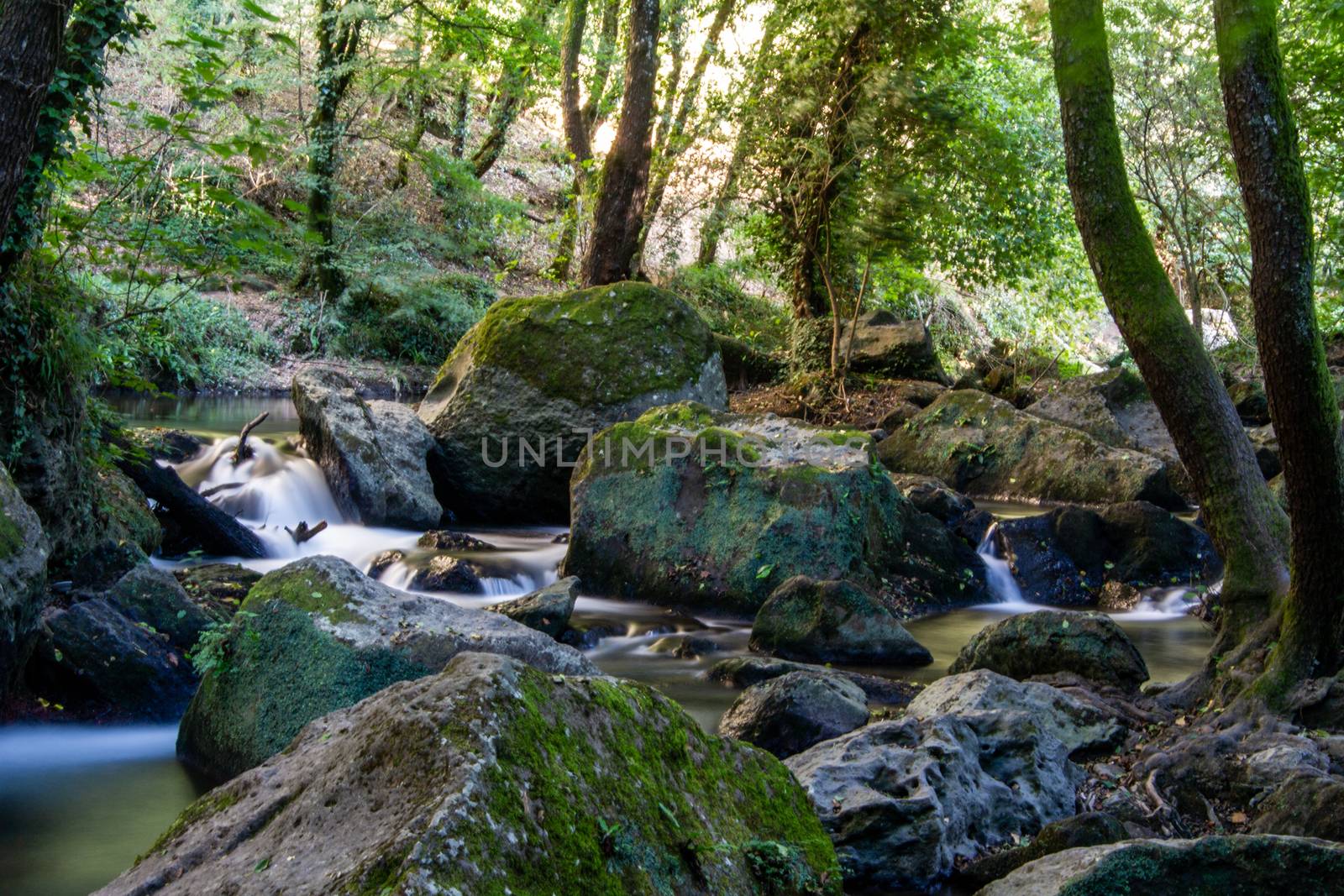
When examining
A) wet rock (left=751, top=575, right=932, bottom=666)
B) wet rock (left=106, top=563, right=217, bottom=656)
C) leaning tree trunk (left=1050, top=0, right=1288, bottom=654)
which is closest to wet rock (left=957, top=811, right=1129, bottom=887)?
leaning tree trunk (left=1050, top=0, right=1288, bottom=654)

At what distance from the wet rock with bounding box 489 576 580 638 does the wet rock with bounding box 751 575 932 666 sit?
129cm

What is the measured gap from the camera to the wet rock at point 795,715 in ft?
17.0

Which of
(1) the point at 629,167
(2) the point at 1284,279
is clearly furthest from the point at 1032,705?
(1) the point at 629,167

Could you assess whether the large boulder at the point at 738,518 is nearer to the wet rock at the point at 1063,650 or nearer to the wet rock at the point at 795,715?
the wet rock at the point at 1063,650

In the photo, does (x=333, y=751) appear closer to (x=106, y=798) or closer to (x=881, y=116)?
(x=106, y=798)

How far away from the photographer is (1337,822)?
3525 mm

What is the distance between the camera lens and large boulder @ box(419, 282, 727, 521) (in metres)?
11.1

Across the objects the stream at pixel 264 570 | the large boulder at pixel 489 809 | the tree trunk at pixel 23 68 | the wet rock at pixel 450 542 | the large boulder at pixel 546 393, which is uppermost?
the tree trunk at pixel 23 68

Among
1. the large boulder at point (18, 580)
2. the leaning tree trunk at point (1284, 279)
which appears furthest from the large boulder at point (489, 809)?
the leaning tree trunk at point (1284, 279)

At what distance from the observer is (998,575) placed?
9.59 m

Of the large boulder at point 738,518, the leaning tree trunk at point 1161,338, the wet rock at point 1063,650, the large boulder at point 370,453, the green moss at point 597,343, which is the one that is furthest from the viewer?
→ the green moss at point 597,343

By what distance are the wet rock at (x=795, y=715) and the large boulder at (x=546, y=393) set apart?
233 inches

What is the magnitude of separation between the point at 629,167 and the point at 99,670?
9331 mm

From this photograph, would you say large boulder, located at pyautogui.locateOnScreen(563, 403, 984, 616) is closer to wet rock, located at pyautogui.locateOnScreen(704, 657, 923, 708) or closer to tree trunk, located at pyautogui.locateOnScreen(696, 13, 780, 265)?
wet rock, located at pyautogui.locateOnScreen(704, 657, 923, 708)
